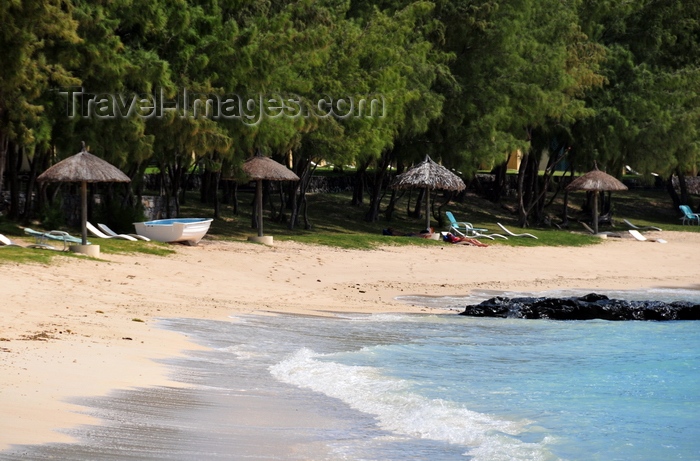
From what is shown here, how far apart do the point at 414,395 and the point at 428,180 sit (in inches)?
854

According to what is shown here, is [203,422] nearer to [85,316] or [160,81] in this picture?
[85,316]

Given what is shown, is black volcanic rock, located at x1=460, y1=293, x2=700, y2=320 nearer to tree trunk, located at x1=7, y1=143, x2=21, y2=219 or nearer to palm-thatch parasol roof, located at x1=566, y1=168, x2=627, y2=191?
tree trunk, located at x1=7, y1=143, x2=21, y2=219

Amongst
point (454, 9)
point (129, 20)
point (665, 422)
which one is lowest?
point (665, 422)

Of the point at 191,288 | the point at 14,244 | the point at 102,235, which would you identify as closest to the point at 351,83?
the point at 102,235

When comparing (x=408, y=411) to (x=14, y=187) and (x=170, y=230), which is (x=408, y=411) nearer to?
(x=170, y=230)

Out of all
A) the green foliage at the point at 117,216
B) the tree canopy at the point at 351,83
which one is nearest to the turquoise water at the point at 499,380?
the tree canopy at the point at 351,83

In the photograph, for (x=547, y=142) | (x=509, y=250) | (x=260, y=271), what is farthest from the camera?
(x=547, y=142)

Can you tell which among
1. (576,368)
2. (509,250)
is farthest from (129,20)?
(576,368)

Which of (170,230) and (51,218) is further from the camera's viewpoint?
(51,218)

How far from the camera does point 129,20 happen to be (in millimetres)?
23938

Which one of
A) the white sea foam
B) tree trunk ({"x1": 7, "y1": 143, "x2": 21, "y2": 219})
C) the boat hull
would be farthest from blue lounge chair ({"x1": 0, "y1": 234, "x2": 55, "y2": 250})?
the white sea foam

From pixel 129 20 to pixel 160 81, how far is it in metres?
1.52

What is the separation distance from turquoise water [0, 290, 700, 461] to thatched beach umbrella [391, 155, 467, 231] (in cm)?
1543

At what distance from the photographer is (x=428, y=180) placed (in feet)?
103
